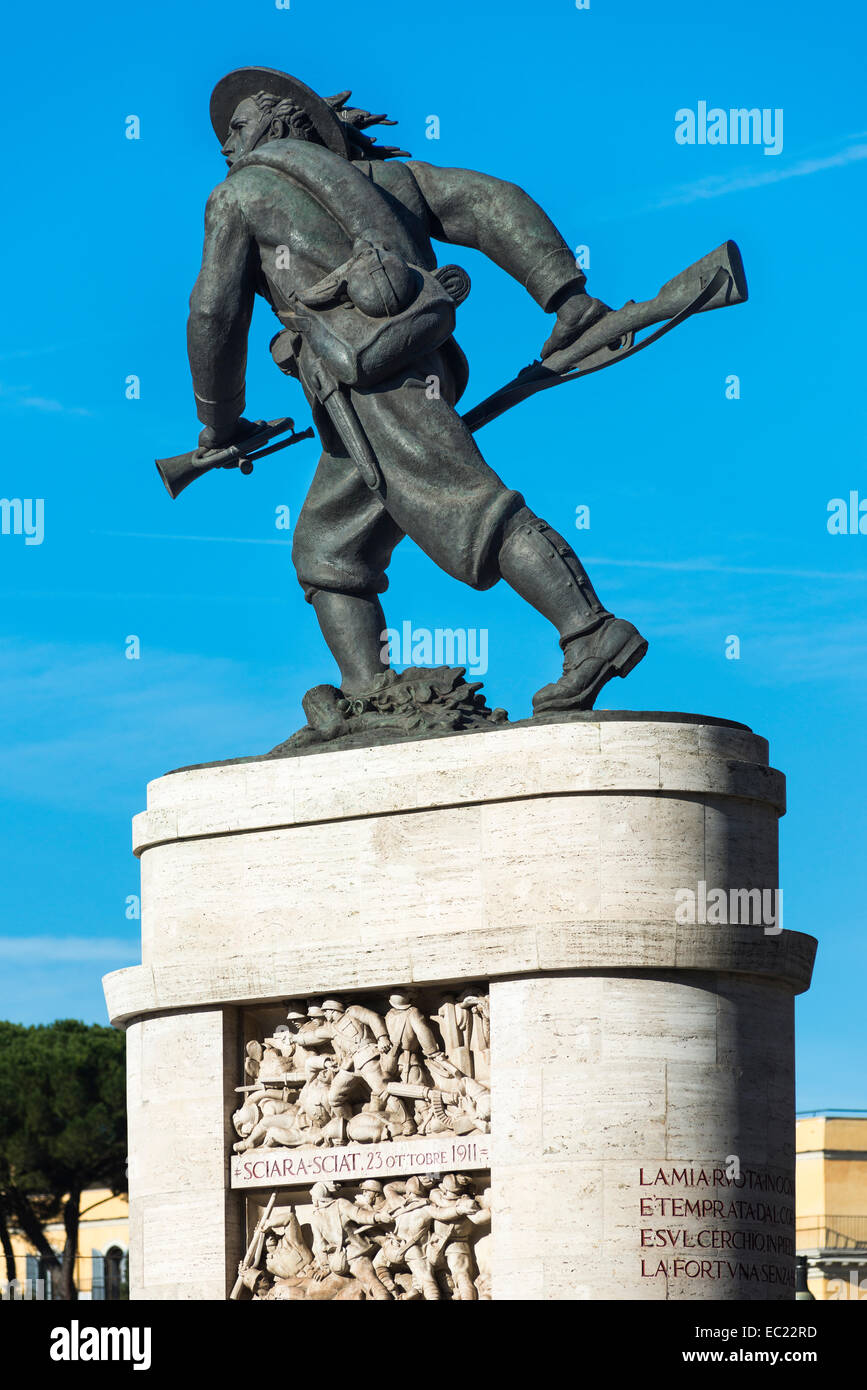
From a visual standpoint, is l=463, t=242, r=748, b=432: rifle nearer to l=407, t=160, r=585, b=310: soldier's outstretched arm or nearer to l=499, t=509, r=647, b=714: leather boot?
l=407, t=160, r=585, b=310: soldier's outstretched arm

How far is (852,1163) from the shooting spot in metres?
50.2

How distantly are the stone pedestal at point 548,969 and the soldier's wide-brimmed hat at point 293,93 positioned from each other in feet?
12.4

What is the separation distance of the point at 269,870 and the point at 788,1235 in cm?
324

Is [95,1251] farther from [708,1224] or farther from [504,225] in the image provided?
[708,1224]

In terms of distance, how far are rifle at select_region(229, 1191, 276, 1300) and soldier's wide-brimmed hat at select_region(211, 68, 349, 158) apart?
6007 mm

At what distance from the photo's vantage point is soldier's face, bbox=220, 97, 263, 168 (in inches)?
555

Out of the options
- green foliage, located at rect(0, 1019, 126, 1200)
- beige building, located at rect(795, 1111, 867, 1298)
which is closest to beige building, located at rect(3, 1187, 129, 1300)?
green foliage, located at rect(0, 1019, 126, 1200)

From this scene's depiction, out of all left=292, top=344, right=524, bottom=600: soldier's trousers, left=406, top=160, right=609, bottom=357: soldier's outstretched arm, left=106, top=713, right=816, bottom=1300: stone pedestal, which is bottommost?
left=106, top=713, right=816, bottom=1300: stone pedestal

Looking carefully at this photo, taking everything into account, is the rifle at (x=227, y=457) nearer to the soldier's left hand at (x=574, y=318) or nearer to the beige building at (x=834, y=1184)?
the soldier's left hand at (x=574, y=318)

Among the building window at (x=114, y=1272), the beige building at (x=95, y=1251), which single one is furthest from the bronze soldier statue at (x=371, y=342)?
the building window at (x=114, y=1272)

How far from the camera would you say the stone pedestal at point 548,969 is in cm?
1156

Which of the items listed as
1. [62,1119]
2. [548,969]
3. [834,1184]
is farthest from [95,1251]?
[548,969]

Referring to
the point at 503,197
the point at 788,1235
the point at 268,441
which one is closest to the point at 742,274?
the point at 503,197
